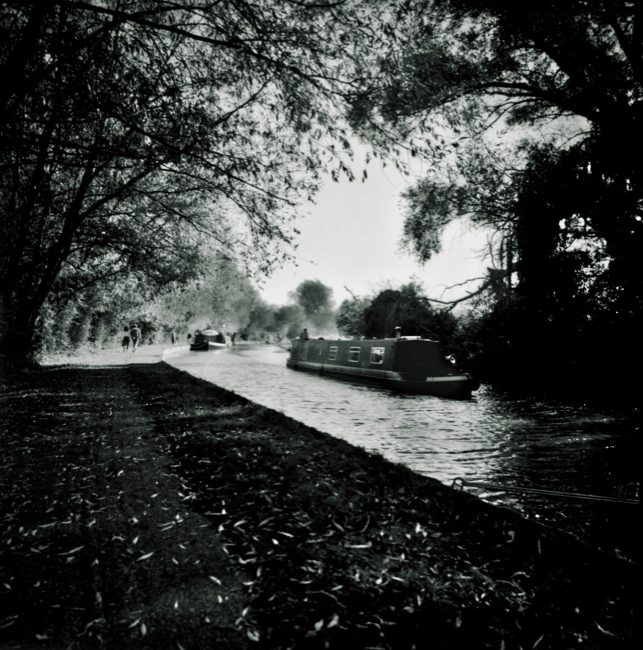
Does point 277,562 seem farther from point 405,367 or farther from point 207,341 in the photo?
point 207,341

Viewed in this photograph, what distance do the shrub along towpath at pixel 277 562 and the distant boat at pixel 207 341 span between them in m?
35.8

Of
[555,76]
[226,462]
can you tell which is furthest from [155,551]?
[555,76]

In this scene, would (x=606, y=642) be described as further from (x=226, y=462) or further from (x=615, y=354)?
(x=615, y=354)

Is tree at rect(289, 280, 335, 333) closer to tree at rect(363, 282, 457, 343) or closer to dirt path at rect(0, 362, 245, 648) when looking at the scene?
tree at rect(363, 282, 457, 343)

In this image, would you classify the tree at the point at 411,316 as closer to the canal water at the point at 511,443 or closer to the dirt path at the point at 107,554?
the canal water at the point at 511,443

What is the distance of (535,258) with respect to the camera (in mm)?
14398

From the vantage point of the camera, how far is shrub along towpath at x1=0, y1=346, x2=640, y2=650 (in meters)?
2.43

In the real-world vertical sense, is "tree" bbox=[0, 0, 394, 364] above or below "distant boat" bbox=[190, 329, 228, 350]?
above

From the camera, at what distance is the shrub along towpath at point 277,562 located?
7.97ft

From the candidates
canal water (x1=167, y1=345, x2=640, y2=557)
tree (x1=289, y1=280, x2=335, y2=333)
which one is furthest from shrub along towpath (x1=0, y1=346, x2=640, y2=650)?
tree (x1=289, y1=280, x2=335, y2=333)

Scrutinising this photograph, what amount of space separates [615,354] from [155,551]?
1493 cm

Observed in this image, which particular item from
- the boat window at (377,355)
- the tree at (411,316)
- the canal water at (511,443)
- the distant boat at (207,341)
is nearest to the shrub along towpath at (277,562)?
the canal water at (511,443)

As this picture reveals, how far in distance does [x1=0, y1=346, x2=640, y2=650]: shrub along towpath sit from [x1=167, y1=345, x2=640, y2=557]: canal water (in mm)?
908

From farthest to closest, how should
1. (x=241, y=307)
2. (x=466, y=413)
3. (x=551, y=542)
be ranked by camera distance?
(x=241, y=307), (x=466, y=413), (x=551, y=542)
